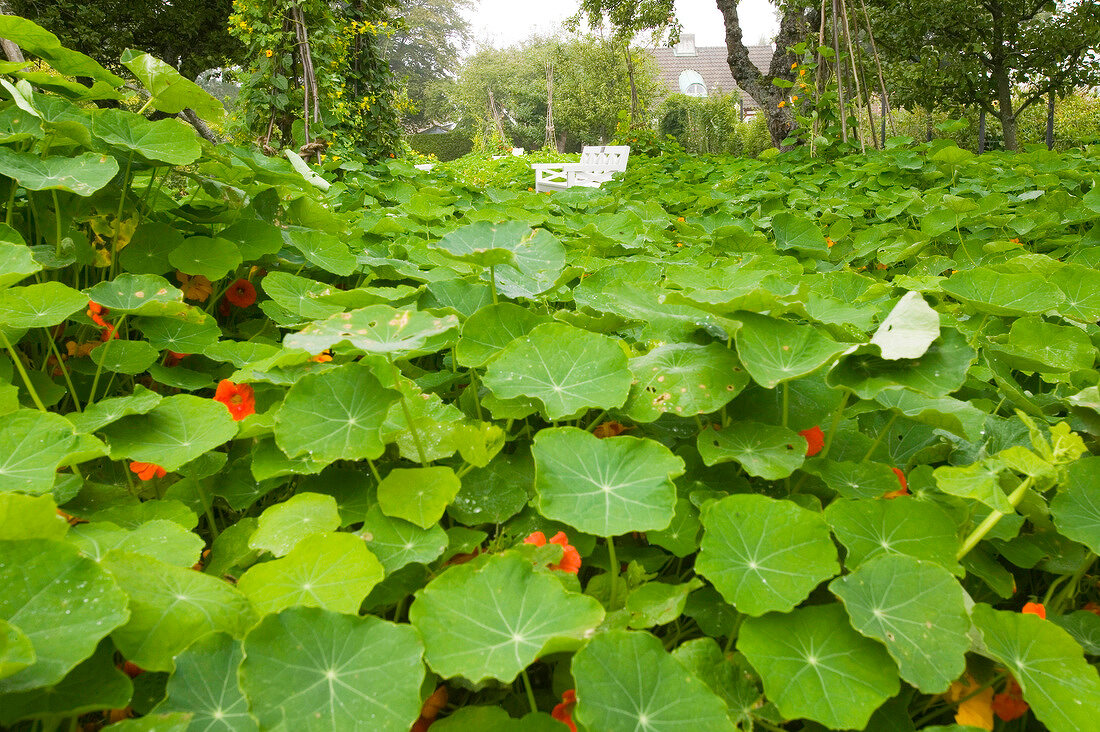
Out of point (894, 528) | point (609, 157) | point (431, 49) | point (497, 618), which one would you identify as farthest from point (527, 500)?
point (431, 49)

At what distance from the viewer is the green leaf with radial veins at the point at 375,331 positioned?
0.79 meters

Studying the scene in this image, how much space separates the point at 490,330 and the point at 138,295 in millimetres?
638

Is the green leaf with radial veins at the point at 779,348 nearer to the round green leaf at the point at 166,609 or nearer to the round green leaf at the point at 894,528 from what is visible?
the round green leaf at the point at 894,528

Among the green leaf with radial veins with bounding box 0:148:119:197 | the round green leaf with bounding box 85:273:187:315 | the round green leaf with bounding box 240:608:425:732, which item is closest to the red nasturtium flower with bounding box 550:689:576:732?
the round green leaf with bounding box 240:608:425:732

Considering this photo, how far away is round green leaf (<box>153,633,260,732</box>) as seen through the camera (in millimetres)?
572

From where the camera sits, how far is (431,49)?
41.3 m

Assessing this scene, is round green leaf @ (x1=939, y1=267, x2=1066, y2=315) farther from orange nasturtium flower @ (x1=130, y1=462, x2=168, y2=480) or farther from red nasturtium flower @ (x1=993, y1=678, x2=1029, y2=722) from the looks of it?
orange nasturtium flower @ (x1=130, y1=462, x2=168, y2=480)

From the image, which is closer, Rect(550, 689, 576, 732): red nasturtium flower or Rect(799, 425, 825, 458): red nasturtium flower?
Rect(550, 689, 576, 732): red nasturtium flower

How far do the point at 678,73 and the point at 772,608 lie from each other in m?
46.7

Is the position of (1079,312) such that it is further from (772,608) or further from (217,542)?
(217,542)

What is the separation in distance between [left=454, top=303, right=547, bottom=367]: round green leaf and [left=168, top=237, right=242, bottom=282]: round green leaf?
28.2 inches

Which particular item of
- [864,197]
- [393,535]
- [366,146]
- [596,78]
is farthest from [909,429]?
[596,78]

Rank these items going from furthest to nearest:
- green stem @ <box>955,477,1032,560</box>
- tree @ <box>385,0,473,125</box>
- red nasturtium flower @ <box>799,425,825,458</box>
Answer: tree @ <box>385,0,473,125</box> < red nasturtium flower @ <box>799,425,825,458</box> < green stem @ <box>955,477,1032,560</box>

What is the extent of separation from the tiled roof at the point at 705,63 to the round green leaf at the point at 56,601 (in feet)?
144
